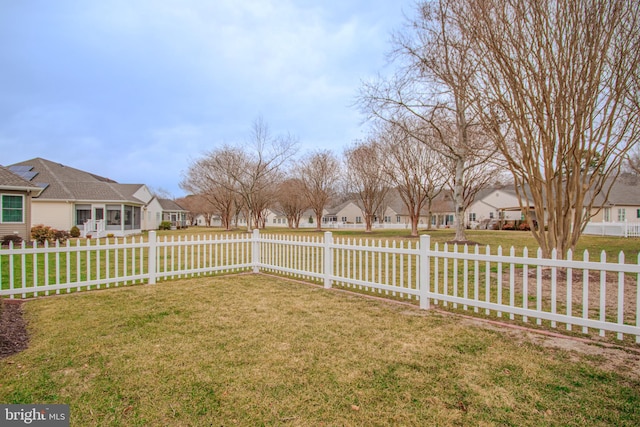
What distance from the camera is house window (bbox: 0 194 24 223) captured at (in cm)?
1526

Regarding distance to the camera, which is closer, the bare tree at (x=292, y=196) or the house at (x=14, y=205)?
the house at (x=14, y=205)

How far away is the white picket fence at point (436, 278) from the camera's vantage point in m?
3.96

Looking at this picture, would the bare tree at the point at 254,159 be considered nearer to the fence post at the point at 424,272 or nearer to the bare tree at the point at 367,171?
the bare tree at the point at 367,171

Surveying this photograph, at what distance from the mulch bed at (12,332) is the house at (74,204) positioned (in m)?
19.9

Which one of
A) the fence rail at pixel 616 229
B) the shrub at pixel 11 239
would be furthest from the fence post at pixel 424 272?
the fence rail at pixel 616 229

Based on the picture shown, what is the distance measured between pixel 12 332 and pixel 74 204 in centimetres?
2260

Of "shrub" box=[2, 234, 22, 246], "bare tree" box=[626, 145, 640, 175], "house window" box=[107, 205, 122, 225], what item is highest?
"bare tree" box=[626, 145, 640, 175]

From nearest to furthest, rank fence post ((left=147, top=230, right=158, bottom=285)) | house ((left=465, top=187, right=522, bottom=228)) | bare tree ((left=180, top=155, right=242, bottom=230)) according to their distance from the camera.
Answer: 1. fence post ((left=147, top=230, right=158, bottom=285))
2. bare tree ((left=180, top=155, right=242, bottom=230))
3. house ((left=465, top=187, right=522, bottom=228))

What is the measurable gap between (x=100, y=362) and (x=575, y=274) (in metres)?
8.96

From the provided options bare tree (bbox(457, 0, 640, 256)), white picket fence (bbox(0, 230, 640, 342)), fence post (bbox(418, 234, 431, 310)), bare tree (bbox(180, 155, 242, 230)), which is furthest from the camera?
bare tree (bbox(180, 155, 242, 230))

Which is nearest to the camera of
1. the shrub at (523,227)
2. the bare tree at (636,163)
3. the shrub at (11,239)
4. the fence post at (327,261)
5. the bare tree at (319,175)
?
the fence post at (327,261)

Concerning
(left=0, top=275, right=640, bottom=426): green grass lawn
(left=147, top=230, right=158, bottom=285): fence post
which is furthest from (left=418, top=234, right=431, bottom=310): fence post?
(left=147, top=230, right=158, bottom=285): fence post
